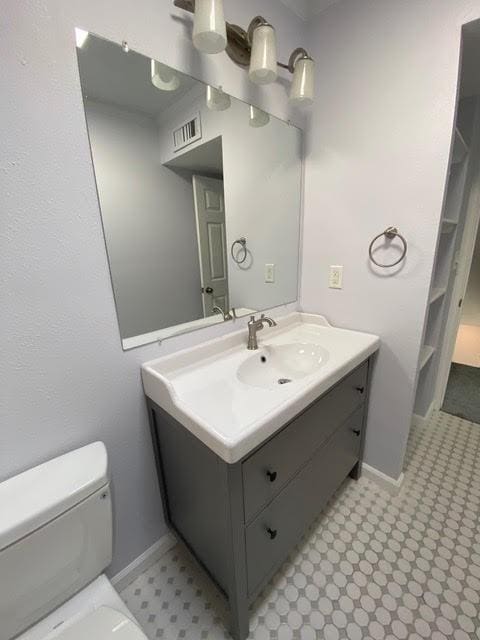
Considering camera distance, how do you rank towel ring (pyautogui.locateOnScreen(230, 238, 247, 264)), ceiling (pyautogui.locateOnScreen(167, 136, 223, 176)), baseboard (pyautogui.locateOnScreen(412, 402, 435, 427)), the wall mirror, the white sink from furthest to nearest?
baseboard (pyautogui.locateOnScreen(412, 402, 435, 427)) → towel ring (pyautogui.locateOnScreen(230, 238, 247, 264)) → ceiling (pyautogui.locateOnScreen(167, 136, 223, 176)) → the wall mirror → the white sink

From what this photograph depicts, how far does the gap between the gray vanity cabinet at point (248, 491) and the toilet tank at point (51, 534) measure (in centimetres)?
27

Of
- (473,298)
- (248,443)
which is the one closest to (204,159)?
(248,443)

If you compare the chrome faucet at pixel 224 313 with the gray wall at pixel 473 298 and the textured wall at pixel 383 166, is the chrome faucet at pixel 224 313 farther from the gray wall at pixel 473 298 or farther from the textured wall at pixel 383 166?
the gray wall at pixel 473 298

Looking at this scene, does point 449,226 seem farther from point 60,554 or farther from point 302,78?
point 60,554

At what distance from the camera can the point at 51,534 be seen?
704mm

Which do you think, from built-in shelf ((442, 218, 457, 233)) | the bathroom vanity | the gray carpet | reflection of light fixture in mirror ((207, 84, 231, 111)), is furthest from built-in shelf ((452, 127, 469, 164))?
the gray carpet

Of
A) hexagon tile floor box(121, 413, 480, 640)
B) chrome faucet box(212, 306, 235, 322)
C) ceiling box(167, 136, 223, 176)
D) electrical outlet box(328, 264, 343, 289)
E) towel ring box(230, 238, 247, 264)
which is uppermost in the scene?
ceiling box(167, 136, 223, 176)

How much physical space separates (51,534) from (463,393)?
9.61ft

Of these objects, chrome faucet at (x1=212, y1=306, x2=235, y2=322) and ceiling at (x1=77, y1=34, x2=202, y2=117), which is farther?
chrome faucet at (x1=212, y1=306, x2=235, y2=322)

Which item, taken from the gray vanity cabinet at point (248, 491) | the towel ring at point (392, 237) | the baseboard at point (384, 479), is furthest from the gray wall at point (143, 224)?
the baseboard at point (384, 479)

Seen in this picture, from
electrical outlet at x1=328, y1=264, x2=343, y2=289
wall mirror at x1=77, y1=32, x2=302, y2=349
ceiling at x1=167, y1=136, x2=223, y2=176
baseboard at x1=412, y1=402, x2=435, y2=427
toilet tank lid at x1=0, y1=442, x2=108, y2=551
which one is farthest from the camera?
baseboard at x1=412, y1=402, x2=435, y2=427

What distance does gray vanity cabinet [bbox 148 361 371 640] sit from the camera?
0.81 m

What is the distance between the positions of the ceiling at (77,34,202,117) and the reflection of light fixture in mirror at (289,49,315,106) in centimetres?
42

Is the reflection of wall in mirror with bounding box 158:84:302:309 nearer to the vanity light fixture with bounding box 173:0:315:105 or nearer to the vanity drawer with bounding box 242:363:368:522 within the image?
the vanity light fixture with bounding box 173:0:315:105
